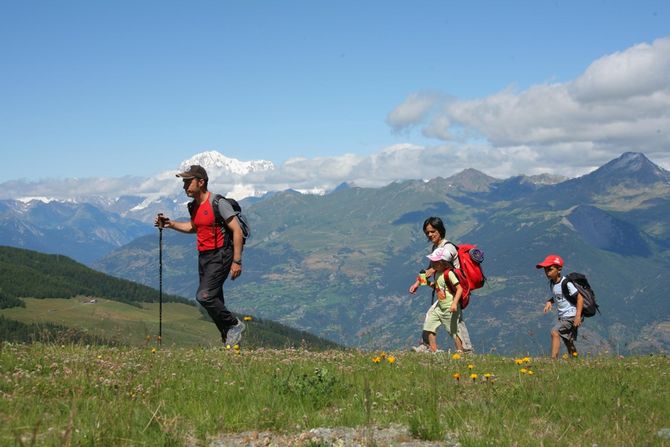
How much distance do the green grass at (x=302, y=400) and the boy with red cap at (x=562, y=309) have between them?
14.2 feet

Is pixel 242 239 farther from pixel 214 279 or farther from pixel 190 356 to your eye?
pixel 190 356

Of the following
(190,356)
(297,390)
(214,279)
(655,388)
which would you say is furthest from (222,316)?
(655,388)

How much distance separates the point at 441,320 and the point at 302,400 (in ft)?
25.9

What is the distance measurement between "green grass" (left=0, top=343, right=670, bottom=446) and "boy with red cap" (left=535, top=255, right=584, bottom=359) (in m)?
4.34

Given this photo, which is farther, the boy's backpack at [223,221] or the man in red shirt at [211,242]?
the boy's backpack at [223,221]

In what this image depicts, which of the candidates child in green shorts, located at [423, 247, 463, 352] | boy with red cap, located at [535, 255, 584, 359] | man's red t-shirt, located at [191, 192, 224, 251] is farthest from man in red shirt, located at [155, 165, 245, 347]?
boy with red cap, located at [535, 255, 584, 359]

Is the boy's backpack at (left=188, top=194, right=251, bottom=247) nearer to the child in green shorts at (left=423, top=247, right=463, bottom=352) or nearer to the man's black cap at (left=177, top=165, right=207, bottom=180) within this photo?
the man's black cap at (left=177, top=165, right=207, bottom=180)

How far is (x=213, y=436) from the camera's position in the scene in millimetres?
5164

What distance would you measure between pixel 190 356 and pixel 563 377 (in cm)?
523

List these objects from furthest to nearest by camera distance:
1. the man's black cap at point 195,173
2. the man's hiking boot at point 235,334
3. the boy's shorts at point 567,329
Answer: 1. the boy's shorts at point 567,329
2. the man's hiking boot at point 235,334
3. the man's black cap at point 195,173

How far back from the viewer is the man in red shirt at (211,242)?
446 inches

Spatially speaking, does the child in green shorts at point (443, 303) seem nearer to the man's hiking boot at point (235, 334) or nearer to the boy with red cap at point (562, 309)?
the boy with red cap at point (562, 309)

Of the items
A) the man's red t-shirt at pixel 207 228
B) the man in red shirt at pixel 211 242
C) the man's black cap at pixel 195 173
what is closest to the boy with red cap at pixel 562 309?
the man in red shirt at pixel 211 242

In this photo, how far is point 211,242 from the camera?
37.9 feet
